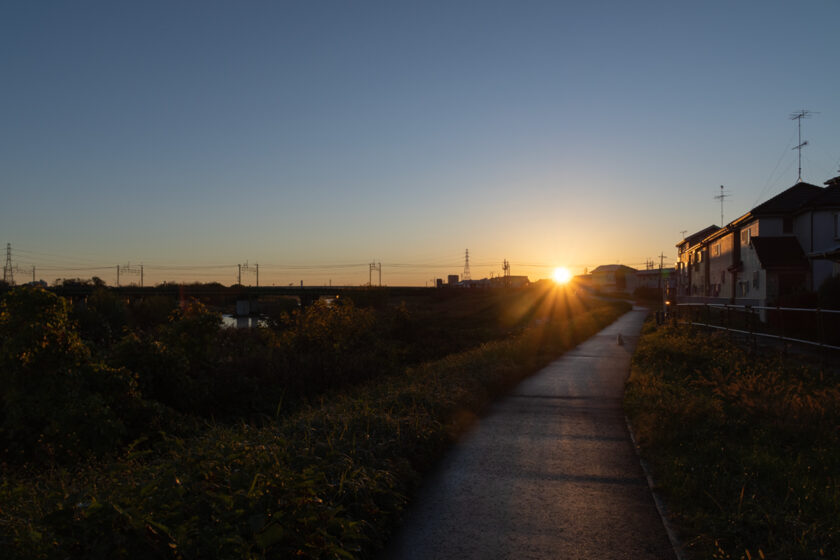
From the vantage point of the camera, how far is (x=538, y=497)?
233 inches

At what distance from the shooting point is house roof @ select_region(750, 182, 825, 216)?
31312 millimetres

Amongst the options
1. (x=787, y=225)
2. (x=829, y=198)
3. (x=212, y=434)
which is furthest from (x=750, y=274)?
(x=212, y=434)

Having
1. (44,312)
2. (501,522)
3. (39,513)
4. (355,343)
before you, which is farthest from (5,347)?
(355,343)

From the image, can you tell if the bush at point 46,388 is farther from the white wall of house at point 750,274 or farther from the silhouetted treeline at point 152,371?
the white wall of house at point 750,274

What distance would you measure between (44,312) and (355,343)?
12297mm

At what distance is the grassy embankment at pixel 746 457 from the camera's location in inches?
184

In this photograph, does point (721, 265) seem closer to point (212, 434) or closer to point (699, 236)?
point (699, 236)

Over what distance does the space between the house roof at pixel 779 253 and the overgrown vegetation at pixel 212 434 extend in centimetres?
1687

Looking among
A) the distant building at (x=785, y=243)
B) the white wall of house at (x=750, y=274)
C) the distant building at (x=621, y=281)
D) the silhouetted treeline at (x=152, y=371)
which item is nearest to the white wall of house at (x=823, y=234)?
the distant building at (x=785, y=243)

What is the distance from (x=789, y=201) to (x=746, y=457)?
31254 mm

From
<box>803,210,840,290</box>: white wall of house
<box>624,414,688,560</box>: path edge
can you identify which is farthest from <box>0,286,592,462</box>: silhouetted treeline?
<box>803,210,840,290</box>: white wall of house

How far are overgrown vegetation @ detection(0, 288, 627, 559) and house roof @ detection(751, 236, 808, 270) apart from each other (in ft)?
55.3

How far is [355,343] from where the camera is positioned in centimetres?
2103

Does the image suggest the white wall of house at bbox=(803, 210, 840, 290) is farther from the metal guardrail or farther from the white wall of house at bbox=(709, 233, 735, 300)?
the white wall of house at bbox=(709, 233, 735, 300)
